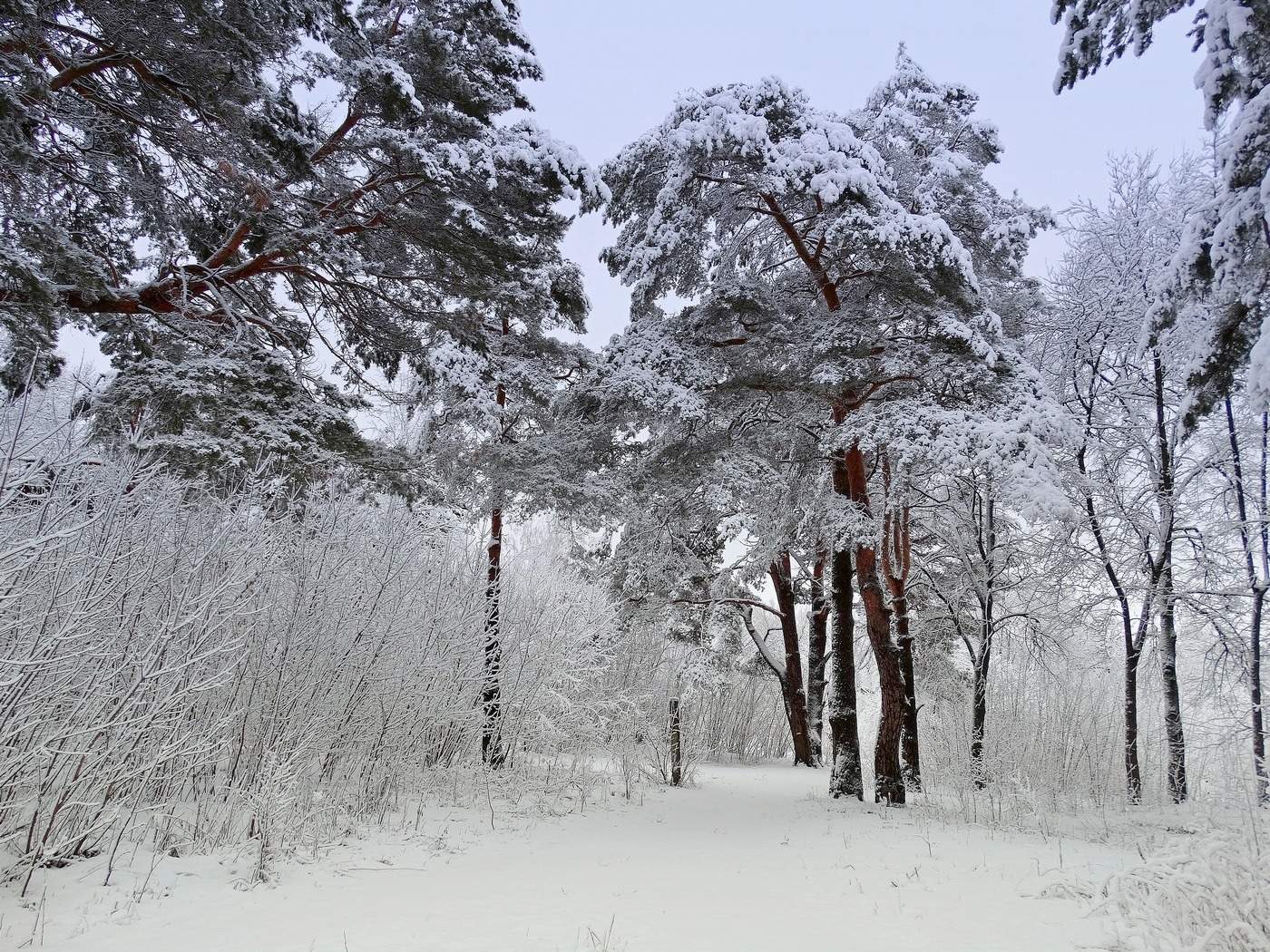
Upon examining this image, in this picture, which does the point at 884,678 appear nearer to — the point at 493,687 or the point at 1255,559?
the point at 493,687

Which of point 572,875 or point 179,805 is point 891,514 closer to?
point 572,875

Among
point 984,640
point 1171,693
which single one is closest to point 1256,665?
point 1171,693

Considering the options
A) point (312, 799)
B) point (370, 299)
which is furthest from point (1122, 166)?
point (312, 799)

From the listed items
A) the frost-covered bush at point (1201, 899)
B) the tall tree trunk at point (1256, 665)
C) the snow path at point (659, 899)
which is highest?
the tall tree trunk at point (1256, 665)

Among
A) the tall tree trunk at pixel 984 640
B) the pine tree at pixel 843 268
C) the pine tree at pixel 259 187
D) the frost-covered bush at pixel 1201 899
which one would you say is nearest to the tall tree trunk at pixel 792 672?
the tall tree trunk at pixel 984 640

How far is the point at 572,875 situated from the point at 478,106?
823cm

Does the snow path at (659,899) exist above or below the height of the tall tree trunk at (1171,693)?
below

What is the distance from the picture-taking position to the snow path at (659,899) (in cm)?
415

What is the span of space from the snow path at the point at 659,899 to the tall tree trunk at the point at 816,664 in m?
9.78

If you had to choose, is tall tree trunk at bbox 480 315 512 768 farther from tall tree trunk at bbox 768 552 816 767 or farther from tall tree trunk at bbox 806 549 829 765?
tall tree trunk at bbox 768 552 816 767

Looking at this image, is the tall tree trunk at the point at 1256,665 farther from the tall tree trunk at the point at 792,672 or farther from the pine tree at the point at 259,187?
the pine tree at the point at 259,187

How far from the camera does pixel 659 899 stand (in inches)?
212

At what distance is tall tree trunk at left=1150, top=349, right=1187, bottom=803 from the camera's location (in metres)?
10.7

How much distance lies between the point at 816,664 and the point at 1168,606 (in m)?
8.69
